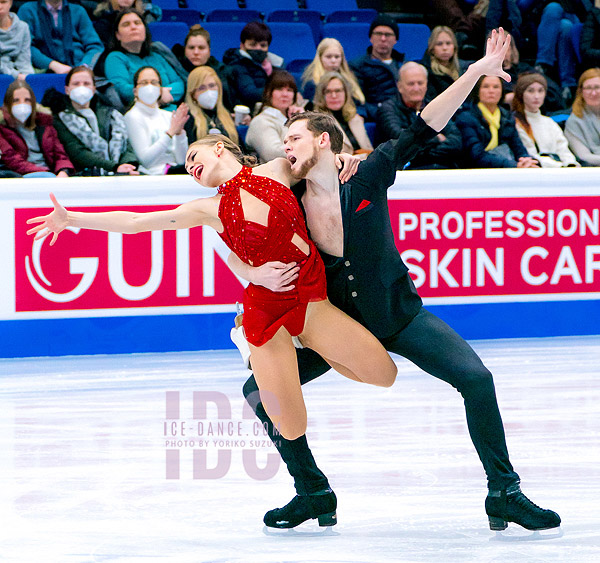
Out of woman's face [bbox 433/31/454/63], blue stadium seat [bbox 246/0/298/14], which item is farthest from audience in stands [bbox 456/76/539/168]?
blue stadium seat [bbox 246/0/298/14]

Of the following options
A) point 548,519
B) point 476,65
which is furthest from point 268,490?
point 476,65

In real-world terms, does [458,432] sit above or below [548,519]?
below

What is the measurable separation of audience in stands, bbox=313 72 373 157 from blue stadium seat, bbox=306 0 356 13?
8.68 feet

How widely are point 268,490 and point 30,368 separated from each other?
7.94ft

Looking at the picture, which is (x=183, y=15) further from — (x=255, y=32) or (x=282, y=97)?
(x=282, y=97)

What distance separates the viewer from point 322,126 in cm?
338

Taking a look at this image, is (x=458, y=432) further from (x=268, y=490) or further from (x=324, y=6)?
(x=324, y=6)

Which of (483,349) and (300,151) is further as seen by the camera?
(483,349)

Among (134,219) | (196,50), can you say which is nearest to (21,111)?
(196,50)

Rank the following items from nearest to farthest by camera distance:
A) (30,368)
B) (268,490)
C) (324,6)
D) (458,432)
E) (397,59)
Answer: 1. (268,490)
2. (458,432)
3. (30,368)
4. (397,59)
5. (324,6)

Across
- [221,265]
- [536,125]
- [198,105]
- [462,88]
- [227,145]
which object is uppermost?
[462,88]

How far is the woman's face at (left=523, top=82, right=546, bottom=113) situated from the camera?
311 inches

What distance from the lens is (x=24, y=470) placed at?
4.23 meters

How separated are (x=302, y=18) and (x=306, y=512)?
21.9ft
